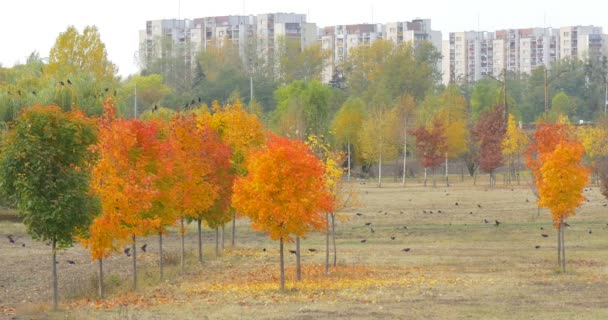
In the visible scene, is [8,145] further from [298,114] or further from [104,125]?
[298,114]

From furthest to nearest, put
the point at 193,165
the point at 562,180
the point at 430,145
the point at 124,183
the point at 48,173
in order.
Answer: the point at 430,145, the point at 193,165, the point at 562,180, the point at 124,183, the point at 48,173

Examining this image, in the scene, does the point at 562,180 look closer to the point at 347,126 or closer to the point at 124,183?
the point at 124,183

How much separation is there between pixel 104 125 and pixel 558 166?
15.1 metres

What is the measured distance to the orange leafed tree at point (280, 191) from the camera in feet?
112

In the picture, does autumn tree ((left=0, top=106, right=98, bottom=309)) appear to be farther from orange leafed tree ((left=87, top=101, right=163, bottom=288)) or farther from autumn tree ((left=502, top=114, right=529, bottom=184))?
autumn tree ((left=502, top=114, right=529, bottom=184))

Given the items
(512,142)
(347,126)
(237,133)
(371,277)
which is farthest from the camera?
(347,126)

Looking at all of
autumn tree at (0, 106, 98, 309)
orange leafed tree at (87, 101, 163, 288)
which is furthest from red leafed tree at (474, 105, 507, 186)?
autumn tree at (0, 106, 98, 309)

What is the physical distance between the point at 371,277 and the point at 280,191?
4.61 metres

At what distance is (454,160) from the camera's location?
409 feet

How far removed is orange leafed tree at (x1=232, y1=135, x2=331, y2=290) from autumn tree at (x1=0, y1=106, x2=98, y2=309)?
5575mm

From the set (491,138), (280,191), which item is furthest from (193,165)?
(491,138)

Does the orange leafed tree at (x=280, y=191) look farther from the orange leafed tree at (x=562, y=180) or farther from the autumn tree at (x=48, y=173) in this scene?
the orange leafed tree at (x=562, y=180)

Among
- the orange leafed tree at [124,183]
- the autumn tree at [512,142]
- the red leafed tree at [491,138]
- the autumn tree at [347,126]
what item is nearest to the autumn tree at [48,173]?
the orange leafed tree at [124,183]

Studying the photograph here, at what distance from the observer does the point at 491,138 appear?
97188 mm
